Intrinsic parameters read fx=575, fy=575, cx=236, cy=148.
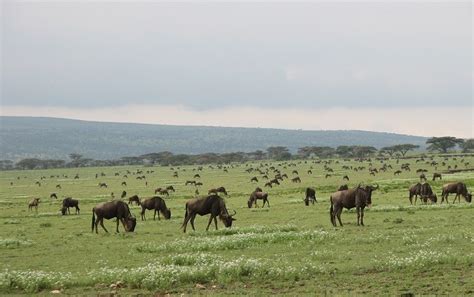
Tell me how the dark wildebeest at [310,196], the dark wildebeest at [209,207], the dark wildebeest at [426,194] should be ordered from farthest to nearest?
the dark wildebeest at [310,196], the dark wildebeest at [426,194], the dark wildebeest at [209,207]

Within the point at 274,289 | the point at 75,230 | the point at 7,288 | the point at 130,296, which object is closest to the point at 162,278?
the point at 130,296

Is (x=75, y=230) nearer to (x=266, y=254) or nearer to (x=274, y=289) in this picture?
(x=266, y=254)

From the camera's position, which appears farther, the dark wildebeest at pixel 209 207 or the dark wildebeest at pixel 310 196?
the dark wildebeest at pixel 310 196

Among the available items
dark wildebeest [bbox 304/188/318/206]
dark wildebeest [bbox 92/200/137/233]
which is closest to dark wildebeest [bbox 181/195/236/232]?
dark wildebeest [bbox 92/200/137/233]

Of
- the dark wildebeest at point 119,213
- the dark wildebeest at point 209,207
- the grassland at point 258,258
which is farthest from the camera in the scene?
the dark wildebeest at point 119,213

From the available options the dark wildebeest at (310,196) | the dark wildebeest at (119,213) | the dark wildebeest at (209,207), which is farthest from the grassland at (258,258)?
the dark wildebeest at (310,196)

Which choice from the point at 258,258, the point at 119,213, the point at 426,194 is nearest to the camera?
the point at 258,258

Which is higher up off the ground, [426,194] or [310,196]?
[426,194]

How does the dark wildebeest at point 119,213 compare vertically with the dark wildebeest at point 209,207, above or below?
below

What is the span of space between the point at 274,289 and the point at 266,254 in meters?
5.85

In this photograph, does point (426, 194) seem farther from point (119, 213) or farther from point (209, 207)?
point (119, 213)

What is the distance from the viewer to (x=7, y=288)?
1653 centimetres

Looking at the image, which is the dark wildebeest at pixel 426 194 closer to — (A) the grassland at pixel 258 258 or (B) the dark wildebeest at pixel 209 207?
(A) the grassland at pixel 258 258

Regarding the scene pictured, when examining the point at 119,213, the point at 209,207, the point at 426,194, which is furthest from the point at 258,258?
the point at 426,194
